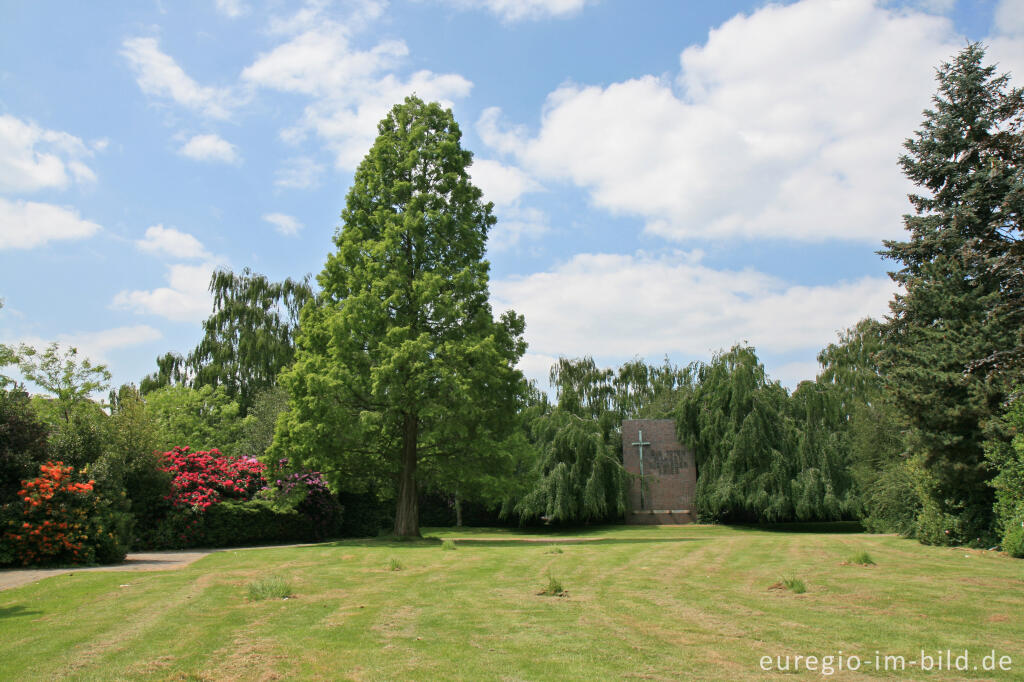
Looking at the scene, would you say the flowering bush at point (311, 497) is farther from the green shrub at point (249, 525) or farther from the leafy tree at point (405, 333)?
the leafy tree at point (405, 333)

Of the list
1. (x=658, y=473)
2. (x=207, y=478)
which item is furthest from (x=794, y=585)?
(x=658, y=473)

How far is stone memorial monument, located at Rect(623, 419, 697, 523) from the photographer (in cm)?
2827

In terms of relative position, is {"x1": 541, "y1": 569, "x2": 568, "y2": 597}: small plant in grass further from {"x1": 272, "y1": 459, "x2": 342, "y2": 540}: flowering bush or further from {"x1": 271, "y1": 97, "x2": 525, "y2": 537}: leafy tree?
{"x1": 272, "y1": 459, "x2": 342, "y2": 540}: flowering bush

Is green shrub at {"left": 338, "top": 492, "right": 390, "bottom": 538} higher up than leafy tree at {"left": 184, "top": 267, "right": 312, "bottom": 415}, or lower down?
lower down

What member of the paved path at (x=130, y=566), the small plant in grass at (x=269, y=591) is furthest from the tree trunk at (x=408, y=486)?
the small plant in grass at (x=269, y=591)

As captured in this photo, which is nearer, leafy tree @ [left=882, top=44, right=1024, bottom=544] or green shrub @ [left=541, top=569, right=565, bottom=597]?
green shrub @ [left=541, top=569, right=565, bottom=597]

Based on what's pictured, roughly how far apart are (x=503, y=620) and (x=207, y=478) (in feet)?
43.8

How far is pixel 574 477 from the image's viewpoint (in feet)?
79.8

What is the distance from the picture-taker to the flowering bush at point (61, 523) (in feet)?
38.2

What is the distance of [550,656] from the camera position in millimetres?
5117

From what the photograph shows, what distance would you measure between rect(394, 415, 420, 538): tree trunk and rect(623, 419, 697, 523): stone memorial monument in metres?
13.3

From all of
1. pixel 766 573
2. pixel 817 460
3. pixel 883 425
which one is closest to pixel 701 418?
pixel 817 460

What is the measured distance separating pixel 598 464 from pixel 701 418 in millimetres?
5640

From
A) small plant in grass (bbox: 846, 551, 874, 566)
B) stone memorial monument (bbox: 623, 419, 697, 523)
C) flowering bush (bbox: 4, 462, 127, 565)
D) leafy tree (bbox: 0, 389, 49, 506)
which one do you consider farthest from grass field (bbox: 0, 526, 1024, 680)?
stone memorial monument (bbox: 623, 419, 697, 523)
